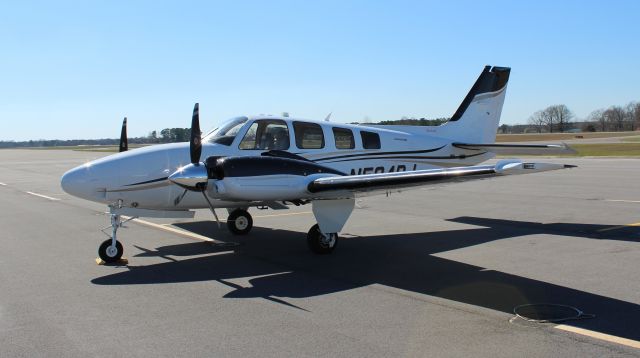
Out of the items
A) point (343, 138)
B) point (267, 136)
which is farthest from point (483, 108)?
point (267, 136)

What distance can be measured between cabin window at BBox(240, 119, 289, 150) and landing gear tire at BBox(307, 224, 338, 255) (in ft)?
5.97

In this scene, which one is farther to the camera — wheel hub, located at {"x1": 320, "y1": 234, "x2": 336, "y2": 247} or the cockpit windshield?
the cockpit windshield

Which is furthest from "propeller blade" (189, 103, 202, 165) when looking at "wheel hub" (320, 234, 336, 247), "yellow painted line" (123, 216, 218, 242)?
"yellow painted line" (123, 216, 218, 242)

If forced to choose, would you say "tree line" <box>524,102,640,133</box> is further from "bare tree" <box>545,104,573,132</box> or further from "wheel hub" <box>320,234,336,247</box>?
"wheel hub" <box>320,234,336,247</box>

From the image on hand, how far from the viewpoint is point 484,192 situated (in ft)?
66.5

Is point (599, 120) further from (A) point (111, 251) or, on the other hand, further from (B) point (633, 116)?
(A) point (111, 251)

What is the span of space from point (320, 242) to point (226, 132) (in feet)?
8.73

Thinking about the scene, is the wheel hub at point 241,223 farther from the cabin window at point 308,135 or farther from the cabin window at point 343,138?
the cabin window at point 343,138

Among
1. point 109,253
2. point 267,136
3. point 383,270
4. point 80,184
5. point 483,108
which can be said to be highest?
point 483,108

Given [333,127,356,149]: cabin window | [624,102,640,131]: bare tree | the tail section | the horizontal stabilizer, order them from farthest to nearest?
[624,102,640,131]: bare tree → the tail section → the horizontal stabilizer → [333,127,356,149]: cabin window

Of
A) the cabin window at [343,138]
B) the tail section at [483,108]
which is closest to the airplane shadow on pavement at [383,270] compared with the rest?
the cabin window at [343,138]

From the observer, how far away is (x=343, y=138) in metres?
11.1

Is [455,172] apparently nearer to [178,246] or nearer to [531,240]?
[531,240]

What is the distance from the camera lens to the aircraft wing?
6.92 metres
